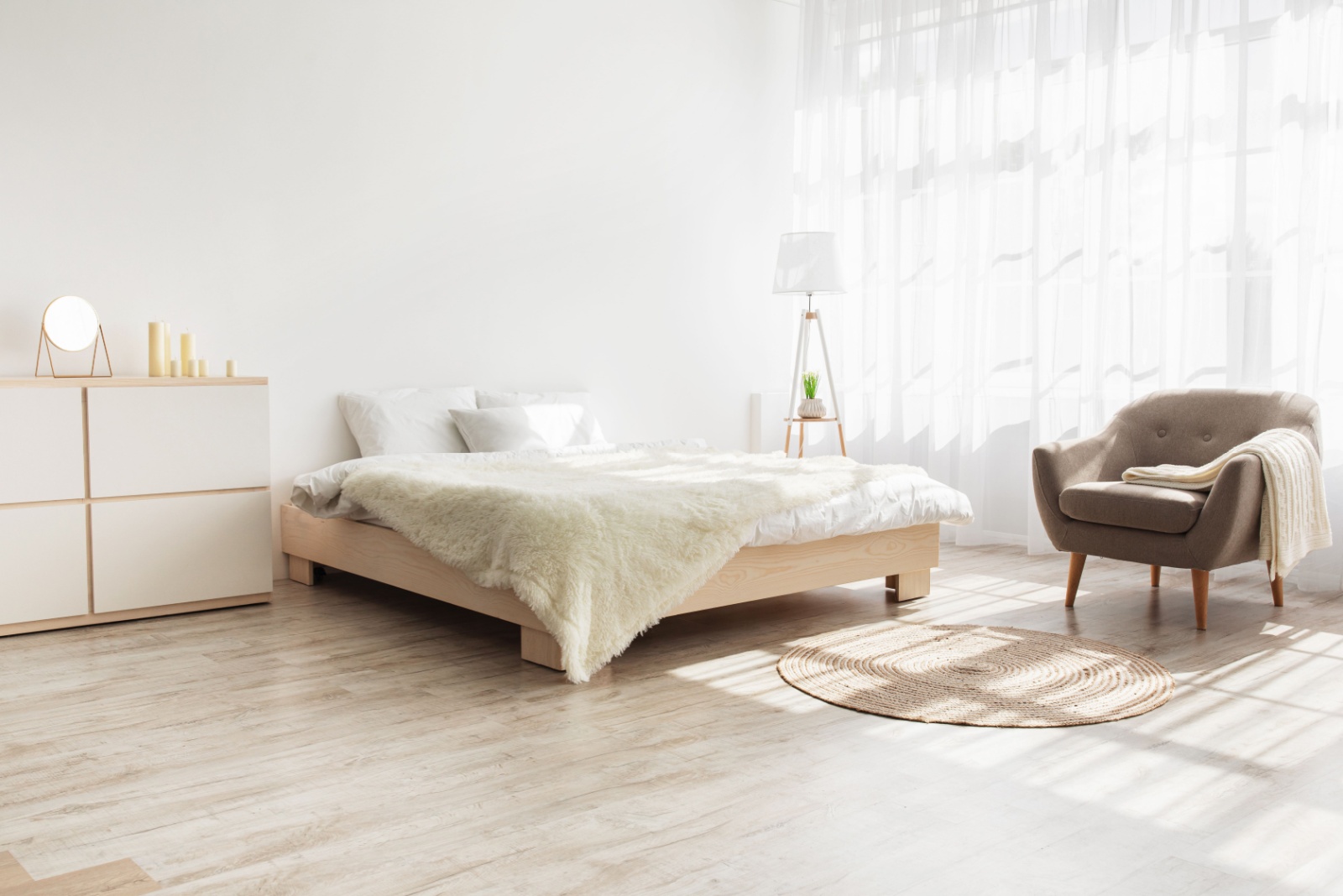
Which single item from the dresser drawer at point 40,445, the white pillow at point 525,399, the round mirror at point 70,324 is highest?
the round mirror at point 70,324

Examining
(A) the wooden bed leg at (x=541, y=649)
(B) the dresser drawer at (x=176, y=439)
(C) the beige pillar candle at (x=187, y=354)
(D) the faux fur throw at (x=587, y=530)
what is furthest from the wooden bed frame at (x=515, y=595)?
(C) the beige pillar candle at (x=187, y=354)

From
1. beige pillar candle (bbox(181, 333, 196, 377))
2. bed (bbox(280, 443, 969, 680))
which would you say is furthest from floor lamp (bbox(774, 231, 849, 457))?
beige pillar candle (bbox(181, 333, 196, 377))

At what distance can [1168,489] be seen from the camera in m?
3.84

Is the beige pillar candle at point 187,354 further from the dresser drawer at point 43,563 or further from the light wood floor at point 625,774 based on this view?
the light wood floor at point 625,774

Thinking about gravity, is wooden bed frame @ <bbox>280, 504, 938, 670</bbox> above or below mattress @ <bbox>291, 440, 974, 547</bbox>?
below

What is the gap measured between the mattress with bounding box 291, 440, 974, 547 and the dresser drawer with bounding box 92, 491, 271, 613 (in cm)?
22

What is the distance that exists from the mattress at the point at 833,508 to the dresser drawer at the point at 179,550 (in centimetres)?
22

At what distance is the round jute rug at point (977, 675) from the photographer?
9.25ft

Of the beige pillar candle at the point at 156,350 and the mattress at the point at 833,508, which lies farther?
the beige pillar candle at the point at 156,350

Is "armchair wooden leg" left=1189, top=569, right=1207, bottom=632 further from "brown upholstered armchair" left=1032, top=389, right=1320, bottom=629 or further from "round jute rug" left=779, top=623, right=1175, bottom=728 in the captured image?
"round jute rug" left=779, top=623, right=1175, bottom=728

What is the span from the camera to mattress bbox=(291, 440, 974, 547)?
3.57m

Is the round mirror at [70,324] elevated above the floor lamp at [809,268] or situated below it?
below

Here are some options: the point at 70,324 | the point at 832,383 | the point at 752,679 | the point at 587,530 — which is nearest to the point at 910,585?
the point at 752,679

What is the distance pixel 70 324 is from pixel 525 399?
188 cm
